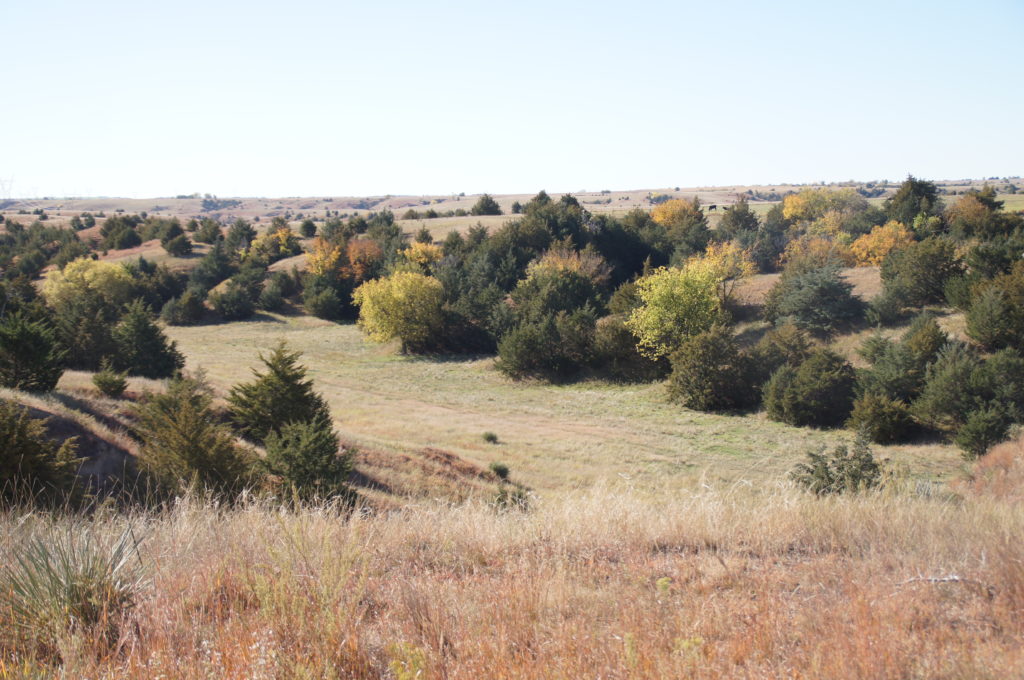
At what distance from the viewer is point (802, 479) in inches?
511

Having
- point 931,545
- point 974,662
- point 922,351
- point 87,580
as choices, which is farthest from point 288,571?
point 922,351

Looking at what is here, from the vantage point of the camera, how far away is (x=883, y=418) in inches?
972

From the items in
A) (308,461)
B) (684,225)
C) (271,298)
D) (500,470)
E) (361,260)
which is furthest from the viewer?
(684,225)

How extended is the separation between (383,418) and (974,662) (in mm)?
25082

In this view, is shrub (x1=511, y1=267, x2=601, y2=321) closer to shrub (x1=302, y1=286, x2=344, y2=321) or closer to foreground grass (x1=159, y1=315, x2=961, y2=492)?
foreground grass (x1=159, y1=315, x2=961, y2=492)

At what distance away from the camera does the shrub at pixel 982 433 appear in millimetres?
21219

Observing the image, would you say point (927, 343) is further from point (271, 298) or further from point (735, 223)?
point (271, 298)

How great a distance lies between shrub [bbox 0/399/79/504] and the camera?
8859 mm

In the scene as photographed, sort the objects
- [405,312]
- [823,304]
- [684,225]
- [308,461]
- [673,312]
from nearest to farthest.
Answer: [308,461] → [823,304] → [673,312] → [405,312] → [684,225]

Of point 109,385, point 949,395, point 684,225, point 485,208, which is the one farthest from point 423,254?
point 949,395

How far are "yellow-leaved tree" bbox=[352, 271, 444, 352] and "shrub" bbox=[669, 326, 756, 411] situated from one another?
70.1 feet

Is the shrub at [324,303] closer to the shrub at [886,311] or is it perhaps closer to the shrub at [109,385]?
the shrub at [109,385]

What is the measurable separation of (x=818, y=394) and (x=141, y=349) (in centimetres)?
3255

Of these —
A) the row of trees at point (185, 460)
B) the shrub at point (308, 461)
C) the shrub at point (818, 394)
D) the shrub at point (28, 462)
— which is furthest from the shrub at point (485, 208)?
the shrub at point (28, 462)
